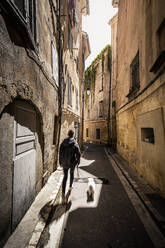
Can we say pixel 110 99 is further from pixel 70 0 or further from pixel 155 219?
pixel 155 219

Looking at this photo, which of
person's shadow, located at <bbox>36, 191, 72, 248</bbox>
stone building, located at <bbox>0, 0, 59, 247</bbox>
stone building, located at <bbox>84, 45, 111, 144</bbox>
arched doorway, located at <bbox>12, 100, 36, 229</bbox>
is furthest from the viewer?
stone building, located at <bbox>84, 45, 111, 144</bbox>

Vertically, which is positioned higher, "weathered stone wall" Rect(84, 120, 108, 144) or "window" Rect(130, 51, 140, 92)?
"window" Rect(130, 51, 140, 92)

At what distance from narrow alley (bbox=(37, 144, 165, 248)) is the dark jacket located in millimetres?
1027

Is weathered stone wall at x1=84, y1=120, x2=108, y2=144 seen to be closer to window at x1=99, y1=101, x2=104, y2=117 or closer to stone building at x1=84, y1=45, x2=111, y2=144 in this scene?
stone building at x1=84, y1=45, x2=111, y2=144

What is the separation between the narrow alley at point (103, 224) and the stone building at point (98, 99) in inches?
592

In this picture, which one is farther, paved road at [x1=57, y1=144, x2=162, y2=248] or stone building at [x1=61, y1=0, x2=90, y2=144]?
stone building at [x1=61, y1=0, x2=90, y2=144]

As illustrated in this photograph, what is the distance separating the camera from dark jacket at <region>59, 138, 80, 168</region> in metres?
3.96

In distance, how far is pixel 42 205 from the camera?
131 inches

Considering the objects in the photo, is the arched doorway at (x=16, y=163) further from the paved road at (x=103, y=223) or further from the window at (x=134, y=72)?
the window at (x=134, y=72)

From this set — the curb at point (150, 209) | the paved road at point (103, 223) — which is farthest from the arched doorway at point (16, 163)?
the curb at point (150, 209)

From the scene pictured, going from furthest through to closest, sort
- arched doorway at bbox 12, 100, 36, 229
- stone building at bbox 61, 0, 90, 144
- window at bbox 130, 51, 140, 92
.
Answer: stone building at bbox 61, 0, 90, 144, window at bbox 130, 51, 140, 92, arched doorway at bbox 12, 100, 36, 229

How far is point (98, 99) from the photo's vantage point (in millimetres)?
20250

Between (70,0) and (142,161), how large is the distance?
1102 cm

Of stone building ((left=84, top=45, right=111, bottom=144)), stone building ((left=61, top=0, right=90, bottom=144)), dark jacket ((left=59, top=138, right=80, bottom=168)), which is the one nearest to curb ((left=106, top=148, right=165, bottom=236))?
dark jacket ((left=59, top=138, right=80, bottom=168))
